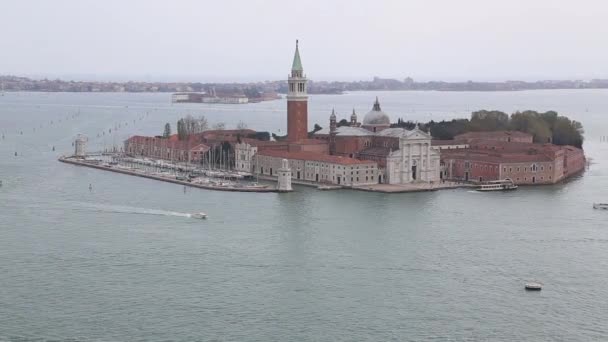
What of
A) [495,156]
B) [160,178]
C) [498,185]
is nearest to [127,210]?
[160,178]

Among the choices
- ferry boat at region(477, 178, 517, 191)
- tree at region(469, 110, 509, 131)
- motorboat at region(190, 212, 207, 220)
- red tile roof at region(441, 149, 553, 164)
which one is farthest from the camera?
tree at region(469, 110, 509, 131)

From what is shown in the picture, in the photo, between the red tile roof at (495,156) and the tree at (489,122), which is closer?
the red tile roof at (495,156)

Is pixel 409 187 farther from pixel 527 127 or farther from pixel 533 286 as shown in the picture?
pixel 527 127

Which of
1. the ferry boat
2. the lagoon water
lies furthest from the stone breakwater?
the ferry boat

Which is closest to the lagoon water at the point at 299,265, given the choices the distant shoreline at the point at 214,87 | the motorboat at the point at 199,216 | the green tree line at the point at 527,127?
the motorboat at the point at 199,216

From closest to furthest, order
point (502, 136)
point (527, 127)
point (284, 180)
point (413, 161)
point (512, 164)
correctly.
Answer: point (284, 180) → point (512, 164) → point (413, 161) → point (502, 136) → point (527, 127)

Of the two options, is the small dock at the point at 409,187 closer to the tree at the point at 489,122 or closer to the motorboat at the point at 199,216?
the motorboat at the point at 199,216

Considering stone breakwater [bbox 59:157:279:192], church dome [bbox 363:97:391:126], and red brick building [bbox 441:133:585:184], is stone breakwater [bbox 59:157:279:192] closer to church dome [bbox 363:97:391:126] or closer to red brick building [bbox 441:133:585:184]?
red brick building [bbox 441:133:585:184]
